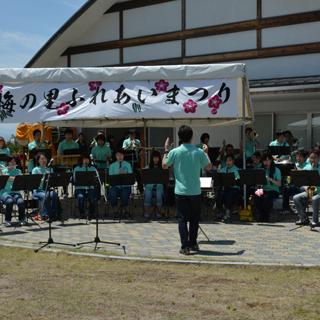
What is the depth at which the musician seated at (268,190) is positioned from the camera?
9.89 m

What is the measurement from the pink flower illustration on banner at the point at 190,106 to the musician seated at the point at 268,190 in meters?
1.99

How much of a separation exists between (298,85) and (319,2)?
3529 millimetres

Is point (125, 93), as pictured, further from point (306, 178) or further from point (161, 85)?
point (306, 178)

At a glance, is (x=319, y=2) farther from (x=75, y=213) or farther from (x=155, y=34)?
(x=75, y=213)

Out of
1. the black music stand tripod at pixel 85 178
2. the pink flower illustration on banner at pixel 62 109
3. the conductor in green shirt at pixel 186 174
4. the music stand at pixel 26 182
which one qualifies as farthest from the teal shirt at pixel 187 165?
the pink flower illustration on banner at pixel 62 109

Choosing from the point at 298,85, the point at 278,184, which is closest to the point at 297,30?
the point at 298,85

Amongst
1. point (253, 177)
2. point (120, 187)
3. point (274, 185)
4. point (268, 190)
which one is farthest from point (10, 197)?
point (274, 185)

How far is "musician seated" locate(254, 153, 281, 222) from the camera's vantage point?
9891 millimetres

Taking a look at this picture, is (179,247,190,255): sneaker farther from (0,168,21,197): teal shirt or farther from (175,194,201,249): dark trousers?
(0,168,21,197): teal shirt

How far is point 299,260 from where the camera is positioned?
6.45m

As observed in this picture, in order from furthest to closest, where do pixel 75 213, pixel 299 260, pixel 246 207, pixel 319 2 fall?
pixel 319 2 → pixel 75 213 → pixel 246 207 → pixel 299 260

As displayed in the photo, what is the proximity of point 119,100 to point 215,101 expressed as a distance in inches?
84.8

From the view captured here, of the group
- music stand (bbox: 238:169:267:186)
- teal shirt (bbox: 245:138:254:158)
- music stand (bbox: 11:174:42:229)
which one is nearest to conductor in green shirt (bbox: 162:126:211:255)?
music stand (bbox: 238:169:267:186)

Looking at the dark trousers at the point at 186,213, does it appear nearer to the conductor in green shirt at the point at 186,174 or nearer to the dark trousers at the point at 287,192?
the conductor in green shirt at the point at 186,174
